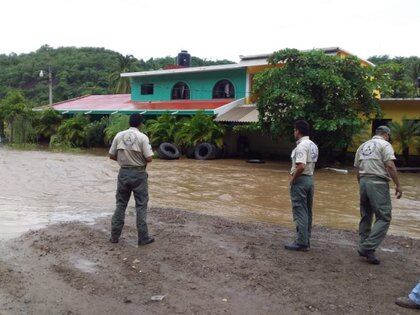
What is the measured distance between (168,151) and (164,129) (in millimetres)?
1714

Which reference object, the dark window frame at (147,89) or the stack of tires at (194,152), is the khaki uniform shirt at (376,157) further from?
the dark window frame at (147,89)

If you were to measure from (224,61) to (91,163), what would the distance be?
112 feet

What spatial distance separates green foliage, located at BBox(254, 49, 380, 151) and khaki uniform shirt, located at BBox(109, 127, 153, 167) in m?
10.9

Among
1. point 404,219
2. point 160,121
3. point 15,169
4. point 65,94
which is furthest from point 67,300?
point 65,94

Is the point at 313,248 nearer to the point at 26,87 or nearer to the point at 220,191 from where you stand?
the point at 220,191

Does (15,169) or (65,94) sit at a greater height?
(65,94)

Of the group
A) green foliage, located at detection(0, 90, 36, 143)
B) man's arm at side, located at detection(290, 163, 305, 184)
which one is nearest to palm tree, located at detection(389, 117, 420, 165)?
man's arm at side, located at detection(290, 163, 305, 184)

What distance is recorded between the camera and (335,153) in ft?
63.7

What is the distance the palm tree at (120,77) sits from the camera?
44.1m

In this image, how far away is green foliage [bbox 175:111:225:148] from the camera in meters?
20.9

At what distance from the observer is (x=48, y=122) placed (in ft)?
96.9

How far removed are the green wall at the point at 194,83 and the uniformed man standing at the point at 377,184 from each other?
18.3 metres

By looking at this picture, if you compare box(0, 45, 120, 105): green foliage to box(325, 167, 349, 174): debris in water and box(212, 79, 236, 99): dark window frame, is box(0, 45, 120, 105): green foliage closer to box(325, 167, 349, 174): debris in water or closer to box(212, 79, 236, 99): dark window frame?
box(212, 79, 236, 99): dark window frame

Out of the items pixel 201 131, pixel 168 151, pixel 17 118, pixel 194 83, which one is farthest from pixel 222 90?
pixel 17 118
